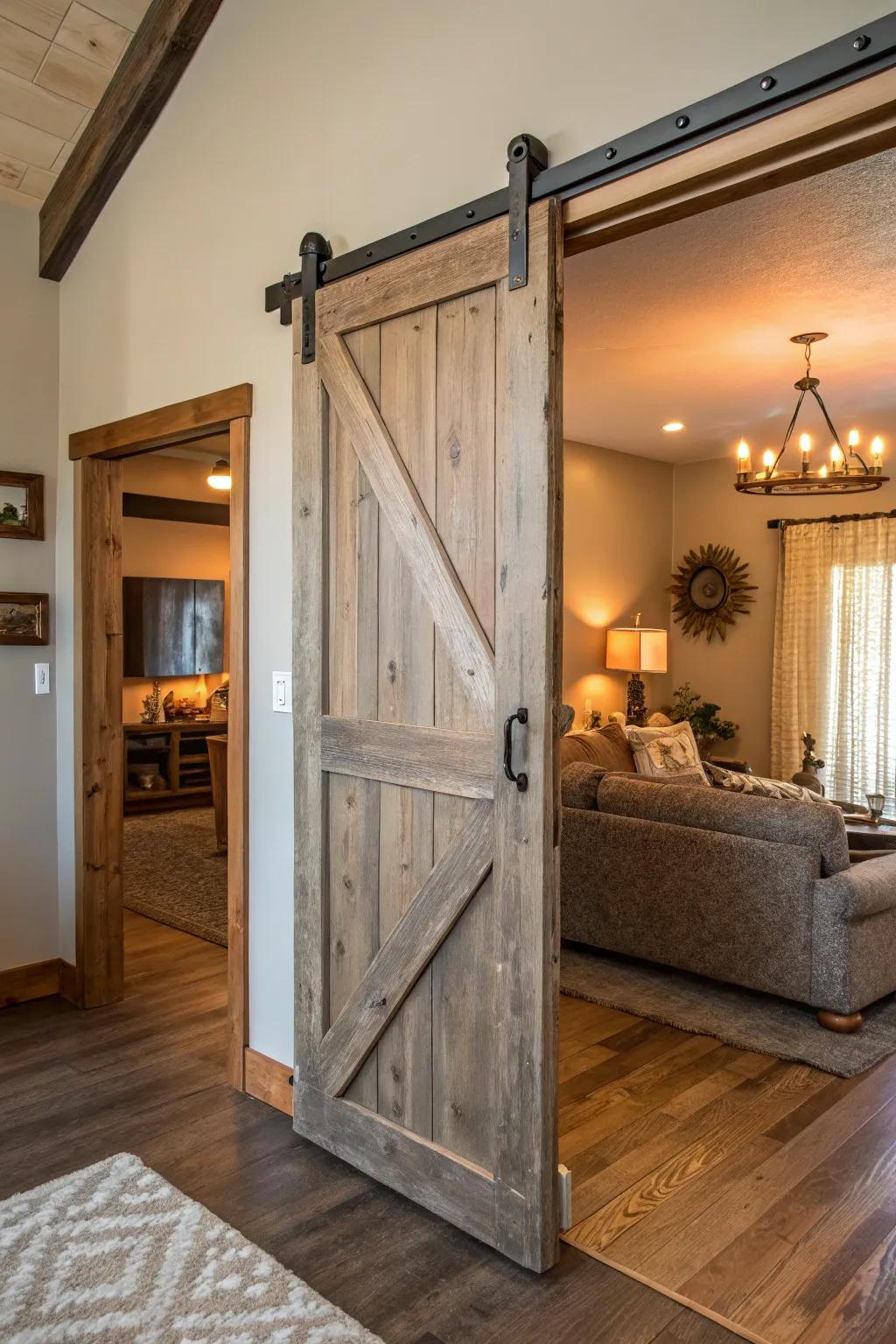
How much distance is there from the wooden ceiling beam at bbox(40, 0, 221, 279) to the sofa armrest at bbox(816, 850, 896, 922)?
137 inches

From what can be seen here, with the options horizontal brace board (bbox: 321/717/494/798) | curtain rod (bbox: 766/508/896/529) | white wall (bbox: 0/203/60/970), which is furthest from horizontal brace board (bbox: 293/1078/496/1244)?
curtain rod (bbox: 766/508/896/529)

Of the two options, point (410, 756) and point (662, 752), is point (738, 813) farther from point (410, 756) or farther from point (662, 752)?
point (662, 752)

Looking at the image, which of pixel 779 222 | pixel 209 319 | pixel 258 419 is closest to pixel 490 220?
pixel 258 419

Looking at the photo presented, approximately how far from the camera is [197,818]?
737 centimetres

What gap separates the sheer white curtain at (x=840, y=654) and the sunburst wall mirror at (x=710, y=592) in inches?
13.6

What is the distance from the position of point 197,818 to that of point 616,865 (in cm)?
432

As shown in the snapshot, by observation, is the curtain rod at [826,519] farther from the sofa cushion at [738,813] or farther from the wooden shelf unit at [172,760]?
the wooden shelf unit at [172,760]

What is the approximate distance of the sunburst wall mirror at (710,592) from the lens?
7.34 meters

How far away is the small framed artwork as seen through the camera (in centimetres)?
357

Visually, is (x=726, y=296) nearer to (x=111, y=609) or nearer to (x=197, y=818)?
(x=111, y=609)

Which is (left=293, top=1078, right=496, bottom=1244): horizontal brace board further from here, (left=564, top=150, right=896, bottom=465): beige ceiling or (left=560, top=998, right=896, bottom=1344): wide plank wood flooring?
(left=564, top=150, right=896, bottom=465): beige ceiling

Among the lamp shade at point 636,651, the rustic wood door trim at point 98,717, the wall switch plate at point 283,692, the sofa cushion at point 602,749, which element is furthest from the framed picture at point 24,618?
the lamp shade at point 636,651

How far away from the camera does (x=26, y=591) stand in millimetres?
3652

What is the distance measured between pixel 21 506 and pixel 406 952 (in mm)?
2404
